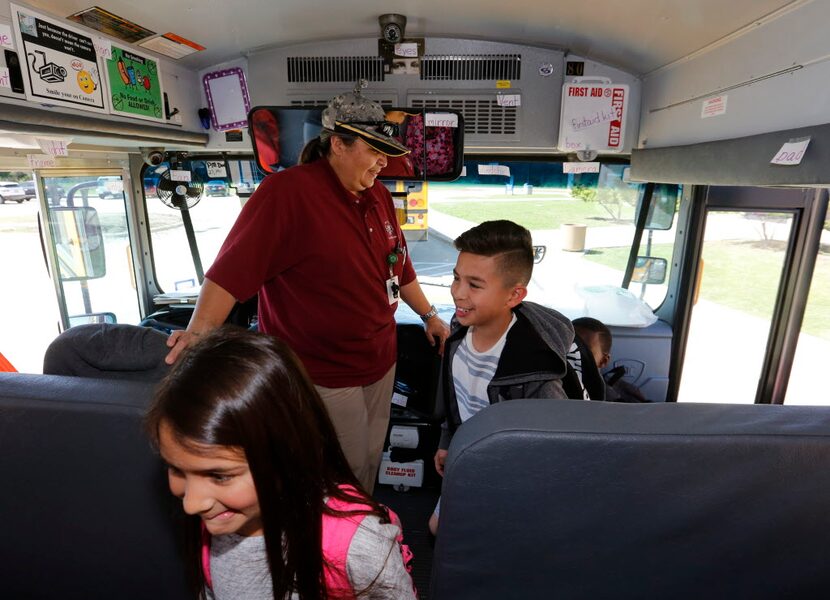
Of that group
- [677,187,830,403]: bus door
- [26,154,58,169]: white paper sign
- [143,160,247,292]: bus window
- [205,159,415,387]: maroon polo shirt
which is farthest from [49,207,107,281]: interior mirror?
[677,187,830,403]: bus door

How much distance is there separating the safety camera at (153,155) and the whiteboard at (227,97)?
1.88 feet

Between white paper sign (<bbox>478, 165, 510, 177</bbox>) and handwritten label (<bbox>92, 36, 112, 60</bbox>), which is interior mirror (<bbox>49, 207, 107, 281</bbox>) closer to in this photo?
handwritten label (<bbox>92, 36, 112, 60</bbox>)

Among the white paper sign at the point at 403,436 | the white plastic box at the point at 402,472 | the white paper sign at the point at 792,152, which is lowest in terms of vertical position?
the white plastic box at the point at 402,472

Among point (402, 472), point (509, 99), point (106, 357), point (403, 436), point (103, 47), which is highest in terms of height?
→ point (103, 47)

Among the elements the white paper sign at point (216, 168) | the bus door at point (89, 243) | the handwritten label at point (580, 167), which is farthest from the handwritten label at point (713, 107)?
the bus door at point (89, 243)

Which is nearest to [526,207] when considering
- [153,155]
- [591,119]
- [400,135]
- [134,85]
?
[591,119]

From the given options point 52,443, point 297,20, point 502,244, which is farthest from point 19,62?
point 502,244

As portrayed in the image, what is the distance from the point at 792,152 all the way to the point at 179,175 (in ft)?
11.1

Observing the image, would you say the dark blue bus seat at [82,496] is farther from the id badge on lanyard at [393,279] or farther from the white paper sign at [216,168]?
the white paper sign at [216,168]

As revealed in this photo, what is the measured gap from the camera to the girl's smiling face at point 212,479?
2.97 ft

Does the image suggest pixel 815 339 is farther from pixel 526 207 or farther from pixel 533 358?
pixel 533 358

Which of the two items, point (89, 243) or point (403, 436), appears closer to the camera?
point (403, 436)

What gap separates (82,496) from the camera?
4.07 ft

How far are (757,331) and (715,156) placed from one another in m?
1.83
